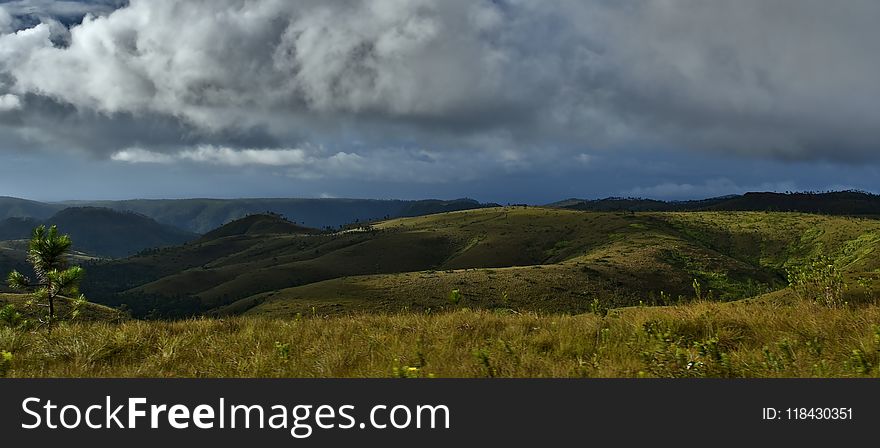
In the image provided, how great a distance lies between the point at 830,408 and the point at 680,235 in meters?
147

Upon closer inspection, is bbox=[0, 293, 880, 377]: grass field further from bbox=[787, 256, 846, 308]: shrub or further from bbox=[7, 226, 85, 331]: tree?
bbox=[7, 226, 85, 331]: tree

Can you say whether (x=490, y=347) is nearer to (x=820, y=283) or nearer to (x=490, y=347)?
(x=490, y=347)

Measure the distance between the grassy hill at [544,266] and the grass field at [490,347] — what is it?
2462mm

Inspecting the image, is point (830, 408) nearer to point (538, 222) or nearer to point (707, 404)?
point (707, 404)

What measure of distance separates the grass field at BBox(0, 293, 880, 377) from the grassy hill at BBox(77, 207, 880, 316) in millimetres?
2462

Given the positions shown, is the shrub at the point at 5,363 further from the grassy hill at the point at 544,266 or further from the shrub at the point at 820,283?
the shrub at the point at 820,283

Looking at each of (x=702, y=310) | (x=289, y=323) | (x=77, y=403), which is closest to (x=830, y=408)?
(x=702, y=310)

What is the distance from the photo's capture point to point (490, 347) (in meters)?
7.35

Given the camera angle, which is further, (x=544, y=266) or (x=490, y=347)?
(x=544, y=266)

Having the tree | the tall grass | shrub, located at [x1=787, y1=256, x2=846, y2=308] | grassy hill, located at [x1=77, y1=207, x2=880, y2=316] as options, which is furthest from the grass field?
the tree

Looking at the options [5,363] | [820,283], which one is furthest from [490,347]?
[820,283]

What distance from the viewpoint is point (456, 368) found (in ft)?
20.3

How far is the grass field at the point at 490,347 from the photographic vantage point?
595 centimetres

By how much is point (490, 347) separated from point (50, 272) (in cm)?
1174
